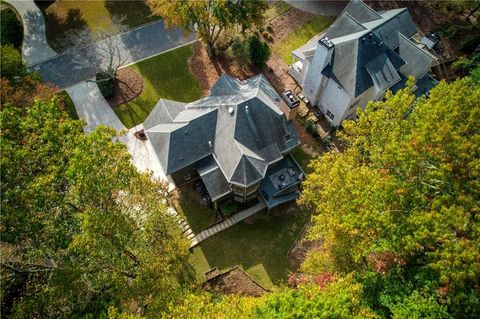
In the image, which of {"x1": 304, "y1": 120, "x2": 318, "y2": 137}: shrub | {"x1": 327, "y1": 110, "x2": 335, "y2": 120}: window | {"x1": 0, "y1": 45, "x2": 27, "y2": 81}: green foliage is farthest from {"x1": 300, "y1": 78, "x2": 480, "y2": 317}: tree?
{"x1": 0, "y1": 45, "x2": 27, "y2": 81}: green foliage

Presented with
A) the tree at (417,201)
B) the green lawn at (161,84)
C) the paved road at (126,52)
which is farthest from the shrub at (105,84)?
the tree at (417,201)

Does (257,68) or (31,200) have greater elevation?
(257,68)

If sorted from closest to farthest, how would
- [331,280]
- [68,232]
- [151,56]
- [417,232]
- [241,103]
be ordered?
[417,232]
[68,232]
[331,280]
[241,103]
[151,56]

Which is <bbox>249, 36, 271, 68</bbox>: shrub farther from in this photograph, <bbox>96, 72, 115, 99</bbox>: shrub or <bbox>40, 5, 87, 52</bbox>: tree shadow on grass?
<bbox>40, 5, 87, 52</bbox>: tree shadow on grass

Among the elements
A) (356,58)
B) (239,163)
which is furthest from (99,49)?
(356,58)

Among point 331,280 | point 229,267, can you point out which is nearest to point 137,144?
point 229,267

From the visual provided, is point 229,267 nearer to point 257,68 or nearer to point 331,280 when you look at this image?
point 331,280

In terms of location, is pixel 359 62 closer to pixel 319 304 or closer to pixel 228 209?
pixel 228 209
